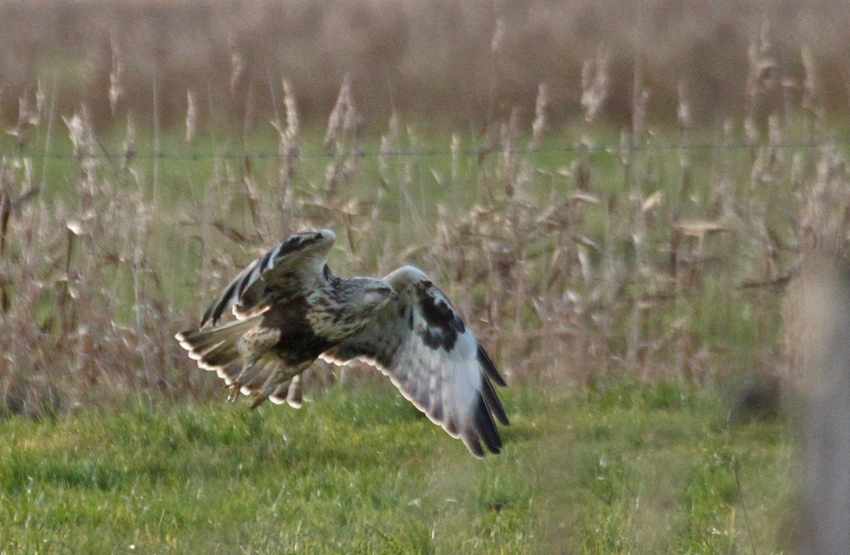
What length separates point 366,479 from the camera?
4730 mm

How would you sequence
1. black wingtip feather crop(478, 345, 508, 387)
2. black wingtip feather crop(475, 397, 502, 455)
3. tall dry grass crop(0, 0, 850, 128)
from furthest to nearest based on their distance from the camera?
tall dry grass crop(0, 0, 850, 128) → black wingtip feather crop(478, 345, 508, 387) → black wingtip feather crop(475, 397, 502, 455)

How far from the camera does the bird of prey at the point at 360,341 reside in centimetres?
493

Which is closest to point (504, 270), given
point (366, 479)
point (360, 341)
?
point (360, 341)

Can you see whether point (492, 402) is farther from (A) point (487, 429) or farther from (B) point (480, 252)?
(B) point (480, 252)

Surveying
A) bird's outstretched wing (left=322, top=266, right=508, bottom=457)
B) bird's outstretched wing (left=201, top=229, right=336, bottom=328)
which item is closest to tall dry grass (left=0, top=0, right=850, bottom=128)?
bird's outstretched wing (left=322, top=266, right=508, bottom=457)

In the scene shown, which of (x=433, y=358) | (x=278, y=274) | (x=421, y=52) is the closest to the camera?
(x=278, y=274)

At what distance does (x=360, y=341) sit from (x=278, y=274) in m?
0.61

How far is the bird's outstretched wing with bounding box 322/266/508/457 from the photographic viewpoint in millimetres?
4930

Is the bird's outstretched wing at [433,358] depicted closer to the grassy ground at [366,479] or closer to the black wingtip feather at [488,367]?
the black wingtip feather at [488,367]

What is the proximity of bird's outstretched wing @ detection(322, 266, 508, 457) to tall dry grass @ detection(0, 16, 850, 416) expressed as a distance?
1.06m

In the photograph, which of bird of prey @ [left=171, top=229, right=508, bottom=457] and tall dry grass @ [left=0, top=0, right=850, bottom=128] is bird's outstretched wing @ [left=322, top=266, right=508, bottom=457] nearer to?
bird of prey @ [left=171, top=229, right=508, bottom=457]

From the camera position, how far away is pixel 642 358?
21.4 feet

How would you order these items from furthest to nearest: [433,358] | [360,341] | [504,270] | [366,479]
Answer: [504,270]
[360,341]
[433,358]
[366,479]

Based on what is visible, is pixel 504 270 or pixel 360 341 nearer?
pixel 360 341
